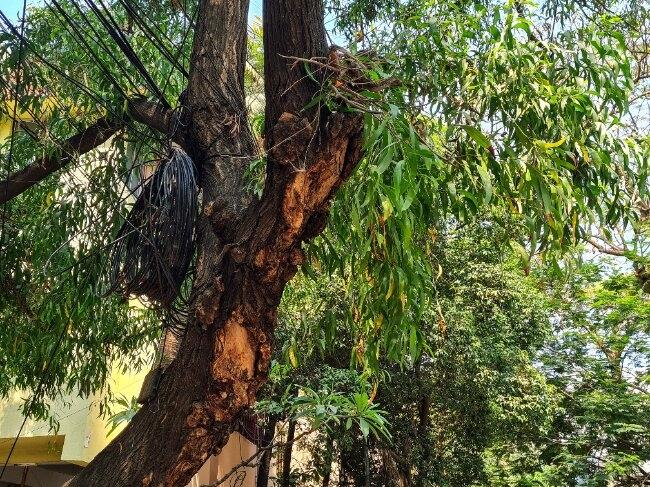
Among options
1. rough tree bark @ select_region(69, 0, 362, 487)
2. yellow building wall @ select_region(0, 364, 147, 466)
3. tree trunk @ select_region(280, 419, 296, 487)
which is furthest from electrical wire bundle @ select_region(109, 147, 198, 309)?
tree trunk @ select_region(280, 419, 296, 487)

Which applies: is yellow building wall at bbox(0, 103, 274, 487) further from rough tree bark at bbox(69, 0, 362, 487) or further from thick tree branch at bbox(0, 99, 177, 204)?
rough tree bark at bbox(69, 0, 362, 487)

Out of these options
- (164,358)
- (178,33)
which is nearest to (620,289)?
(178,33)

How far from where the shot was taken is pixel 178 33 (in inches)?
175

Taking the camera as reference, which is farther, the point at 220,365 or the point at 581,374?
the point at 581,374

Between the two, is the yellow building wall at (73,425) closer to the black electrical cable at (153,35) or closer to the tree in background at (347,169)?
the tree in background at (347,169)

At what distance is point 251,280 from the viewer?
7.20 feet

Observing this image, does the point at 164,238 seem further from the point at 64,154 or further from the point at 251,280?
the point at 64,154

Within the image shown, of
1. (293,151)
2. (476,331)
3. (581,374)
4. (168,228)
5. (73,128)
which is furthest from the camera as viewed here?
(581,374)

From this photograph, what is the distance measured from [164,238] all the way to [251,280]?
0.47 meters

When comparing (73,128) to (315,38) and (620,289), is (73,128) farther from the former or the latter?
(620,289)

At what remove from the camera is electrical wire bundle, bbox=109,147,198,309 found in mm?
2498

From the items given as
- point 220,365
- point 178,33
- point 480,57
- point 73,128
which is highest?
point 178,33

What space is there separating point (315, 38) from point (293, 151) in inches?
15.1

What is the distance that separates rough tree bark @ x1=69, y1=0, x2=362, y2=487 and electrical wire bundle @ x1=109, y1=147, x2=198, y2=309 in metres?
0.20
